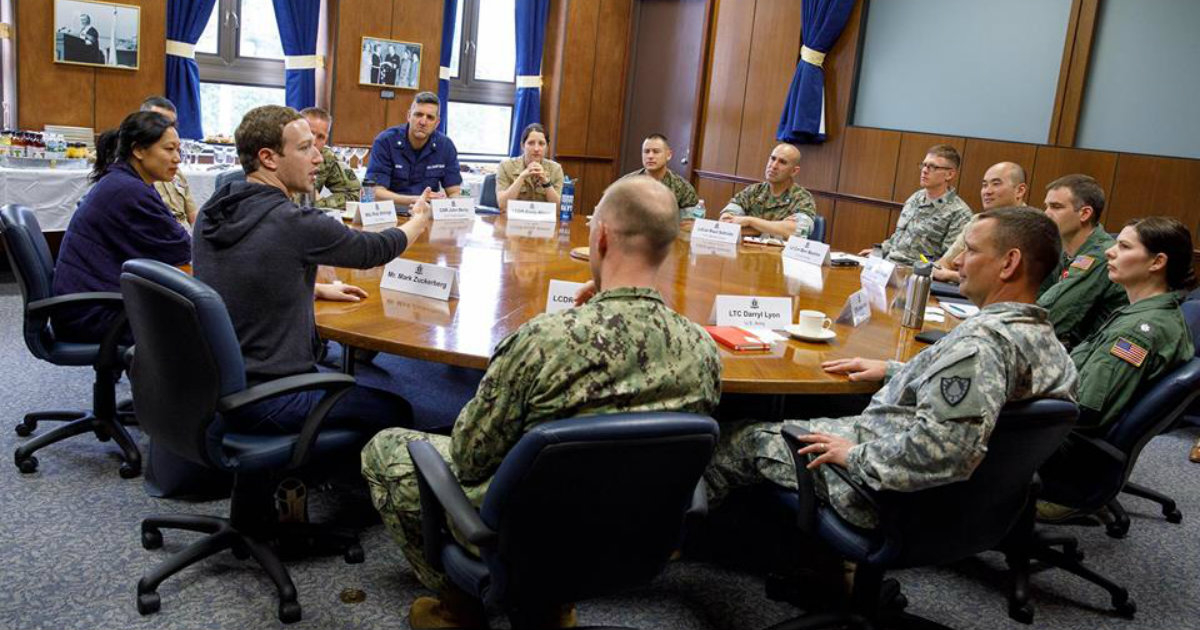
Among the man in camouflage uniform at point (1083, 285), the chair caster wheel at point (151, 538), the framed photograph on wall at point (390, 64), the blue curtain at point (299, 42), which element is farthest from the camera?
the framed photograph on wall at point (390, 64)

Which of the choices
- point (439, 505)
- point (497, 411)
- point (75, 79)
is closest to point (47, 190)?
point (75, 79)

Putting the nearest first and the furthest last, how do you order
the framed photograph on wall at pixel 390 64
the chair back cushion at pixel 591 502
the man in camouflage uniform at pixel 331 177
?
the chair back cushion at pixel 591 502, the man in camouflage uniform at pixel 331 177, the framed photograph on wall at pixel 390 64

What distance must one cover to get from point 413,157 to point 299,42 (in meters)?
2.29

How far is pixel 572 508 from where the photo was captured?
64.9 inches

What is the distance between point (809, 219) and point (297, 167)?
3318 millimetres

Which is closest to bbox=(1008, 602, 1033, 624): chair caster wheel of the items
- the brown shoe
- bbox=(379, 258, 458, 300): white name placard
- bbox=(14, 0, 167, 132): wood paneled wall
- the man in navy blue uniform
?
the brown shoe

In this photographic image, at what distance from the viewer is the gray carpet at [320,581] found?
2312 mm

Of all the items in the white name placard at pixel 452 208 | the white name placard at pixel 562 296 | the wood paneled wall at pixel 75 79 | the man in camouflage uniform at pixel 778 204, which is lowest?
the white name placard at pixel 562 296

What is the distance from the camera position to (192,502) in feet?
9.48

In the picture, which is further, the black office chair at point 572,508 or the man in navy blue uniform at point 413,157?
the man in navy blue uniform at point 413,157

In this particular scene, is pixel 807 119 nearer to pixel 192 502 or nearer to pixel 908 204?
pixel 908 204

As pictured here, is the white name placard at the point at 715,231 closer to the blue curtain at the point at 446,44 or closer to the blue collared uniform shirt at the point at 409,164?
the blue collared uniform shirt at the point at 409,164

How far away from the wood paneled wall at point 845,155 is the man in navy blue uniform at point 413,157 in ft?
10.0

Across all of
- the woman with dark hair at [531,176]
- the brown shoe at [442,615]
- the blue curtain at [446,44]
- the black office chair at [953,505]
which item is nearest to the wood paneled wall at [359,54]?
the blue curtain at [446,44]
